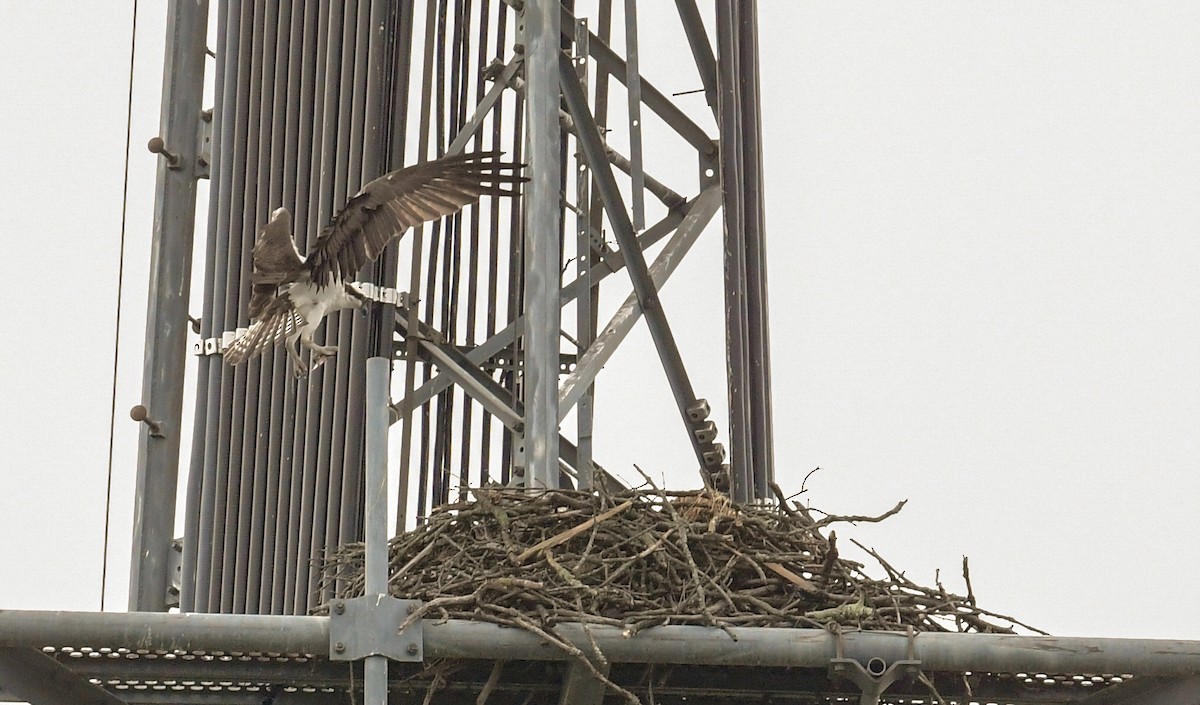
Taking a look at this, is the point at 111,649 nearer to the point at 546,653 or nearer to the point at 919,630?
the point at 546,653

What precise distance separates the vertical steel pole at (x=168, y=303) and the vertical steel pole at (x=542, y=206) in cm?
283

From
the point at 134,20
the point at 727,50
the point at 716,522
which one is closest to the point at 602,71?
the point at 727,50

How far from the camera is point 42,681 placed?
301 inches

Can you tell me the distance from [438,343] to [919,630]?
4.44 metres

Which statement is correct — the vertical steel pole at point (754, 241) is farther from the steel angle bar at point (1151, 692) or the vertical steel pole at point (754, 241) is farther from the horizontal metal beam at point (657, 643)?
the horizontal metal beam at point (657, 643)

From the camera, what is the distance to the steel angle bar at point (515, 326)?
11695 mm

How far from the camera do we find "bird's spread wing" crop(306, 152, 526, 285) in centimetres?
1005

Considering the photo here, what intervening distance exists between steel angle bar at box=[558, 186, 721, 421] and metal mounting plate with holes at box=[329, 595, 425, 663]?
8.17ft

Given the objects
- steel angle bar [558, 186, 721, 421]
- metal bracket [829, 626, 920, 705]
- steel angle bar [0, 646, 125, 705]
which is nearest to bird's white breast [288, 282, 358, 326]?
steel angle bar [558, 186, 721, 421]

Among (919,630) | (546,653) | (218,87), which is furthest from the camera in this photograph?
(218,87)

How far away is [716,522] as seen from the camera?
8172 mm

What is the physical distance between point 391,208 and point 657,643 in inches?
131

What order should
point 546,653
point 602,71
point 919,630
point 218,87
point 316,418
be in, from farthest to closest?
point 602,71 < point 218,87 < point 316,418 < point 919,630 < point 546,653

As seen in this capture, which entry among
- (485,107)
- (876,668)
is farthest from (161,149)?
(876,668)
